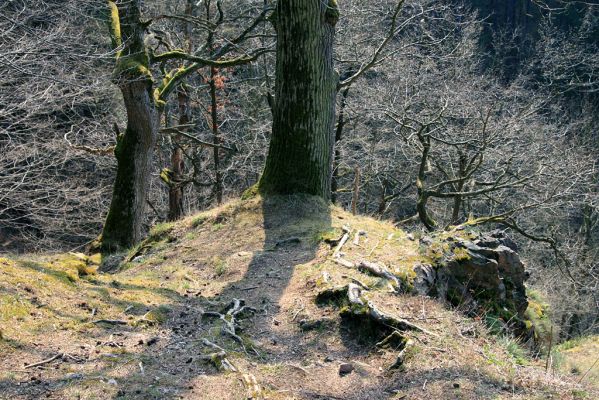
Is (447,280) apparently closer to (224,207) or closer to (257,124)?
(224,207)

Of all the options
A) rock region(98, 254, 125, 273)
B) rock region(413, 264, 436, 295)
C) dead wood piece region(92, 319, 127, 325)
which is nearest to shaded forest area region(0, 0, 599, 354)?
rock region(98, 254, 125, 273)

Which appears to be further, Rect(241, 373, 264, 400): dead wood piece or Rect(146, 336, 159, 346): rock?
Rect(146, 336, 159, 346): rock

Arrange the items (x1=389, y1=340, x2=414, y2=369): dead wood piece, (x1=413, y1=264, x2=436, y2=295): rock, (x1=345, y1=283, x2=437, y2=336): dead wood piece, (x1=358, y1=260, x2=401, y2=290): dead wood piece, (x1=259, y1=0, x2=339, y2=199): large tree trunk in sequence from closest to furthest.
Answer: (x1=389, y1=340, x2=414, y2=369): dead wood piece
(x1=345, y1=283, x2=437, y2=336): dead wood piece
(x1=358, y1=260, x2=401, y2=290): dead wood piece
(x1=413, y1=264, x2=436, y2=295): rock
(x1=259, y1=0, x2=339, y2=199): large tree trunk

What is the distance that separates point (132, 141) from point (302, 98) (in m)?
3.03

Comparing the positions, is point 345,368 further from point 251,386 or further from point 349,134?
point 349,134

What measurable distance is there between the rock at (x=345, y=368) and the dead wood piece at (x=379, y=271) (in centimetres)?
120

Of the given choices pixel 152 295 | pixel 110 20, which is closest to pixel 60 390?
pixel 152 295

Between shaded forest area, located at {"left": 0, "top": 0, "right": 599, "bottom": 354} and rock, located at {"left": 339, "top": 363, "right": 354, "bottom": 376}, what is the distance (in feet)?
20.1

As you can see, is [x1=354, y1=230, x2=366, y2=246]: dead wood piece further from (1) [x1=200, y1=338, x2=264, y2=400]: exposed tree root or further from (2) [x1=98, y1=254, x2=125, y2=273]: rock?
(2) [x1=98, y1=254, x2=125, y2=273]: rock

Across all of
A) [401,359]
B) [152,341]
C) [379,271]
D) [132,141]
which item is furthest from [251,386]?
[132,141]

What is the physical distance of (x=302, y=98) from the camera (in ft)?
25.7

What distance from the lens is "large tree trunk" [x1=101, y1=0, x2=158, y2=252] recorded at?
8703mm

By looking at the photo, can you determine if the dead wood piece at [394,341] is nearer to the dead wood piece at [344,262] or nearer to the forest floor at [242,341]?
the forest floor at [242,341]

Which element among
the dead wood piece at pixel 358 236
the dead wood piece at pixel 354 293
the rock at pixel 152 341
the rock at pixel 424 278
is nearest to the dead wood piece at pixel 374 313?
the dead wood piece at pixel 354 293
